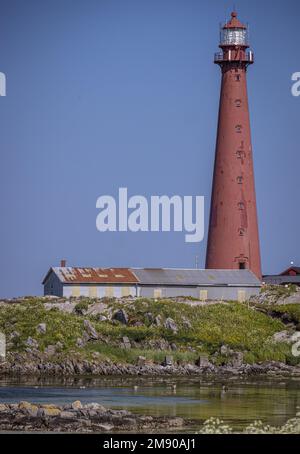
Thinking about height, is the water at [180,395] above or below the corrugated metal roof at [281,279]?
below

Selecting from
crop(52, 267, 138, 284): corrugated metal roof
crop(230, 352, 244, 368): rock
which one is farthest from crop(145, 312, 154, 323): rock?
crop(52, 267, 138, 284): corrugated metal roof

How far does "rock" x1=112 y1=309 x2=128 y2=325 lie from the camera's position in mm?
76831

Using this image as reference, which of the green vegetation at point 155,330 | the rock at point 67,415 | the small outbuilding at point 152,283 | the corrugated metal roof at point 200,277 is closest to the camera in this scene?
the rock at point 67,415

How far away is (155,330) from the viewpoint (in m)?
75.0

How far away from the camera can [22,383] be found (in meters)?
63.0

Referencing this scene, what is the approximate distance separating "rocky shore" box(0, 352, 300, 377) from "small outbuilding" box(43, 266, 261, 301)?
511 inches

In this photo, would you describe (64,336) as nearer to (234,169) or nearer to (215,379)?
(215,379)

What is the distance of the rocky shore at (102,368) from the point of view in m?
67.8

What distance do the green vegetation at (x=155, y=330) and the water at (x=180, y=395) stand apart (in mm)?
4967
